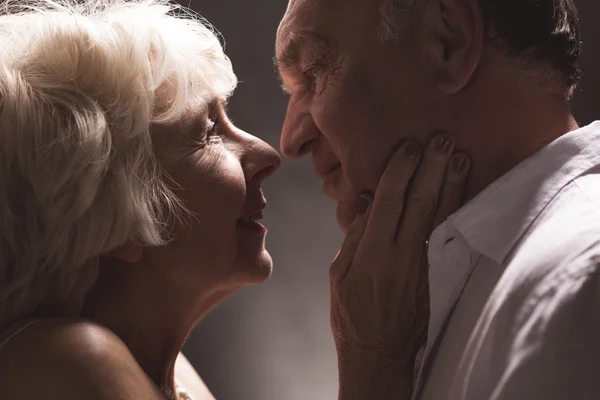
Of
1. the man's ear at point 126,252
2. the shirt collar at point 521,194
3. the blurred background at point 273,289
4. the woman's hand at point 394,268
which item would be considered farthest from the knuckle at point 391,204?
the blurred background at point 273,289

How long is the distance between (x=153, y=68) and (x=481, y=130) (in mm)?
601

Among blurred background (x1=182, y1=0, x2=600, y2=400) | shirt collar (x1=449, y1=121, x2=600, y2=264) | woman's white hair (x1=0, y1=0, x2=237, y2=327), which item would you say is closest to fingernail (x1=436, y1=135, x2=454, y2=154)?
shirt collar (x1=449, y1=121, x2=600, y2=264)

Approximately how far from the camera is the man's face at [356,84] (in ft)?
4.23

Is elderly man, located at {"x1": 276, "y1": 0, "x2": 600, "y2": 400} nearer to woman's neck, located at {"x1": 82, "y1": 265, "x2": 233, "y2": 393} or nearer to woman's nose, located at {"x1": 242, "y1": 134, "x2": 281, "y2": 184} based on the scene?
woman's nose, located at {"x1": 242, "y1": 134, "x2": 281, "y2": 184}

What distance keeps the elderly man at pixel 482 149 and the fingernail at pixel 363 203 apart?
0.06 ft

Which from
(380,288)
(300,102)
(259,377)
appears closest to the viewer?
(380,288)

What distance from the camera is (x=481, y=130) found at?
1244mm

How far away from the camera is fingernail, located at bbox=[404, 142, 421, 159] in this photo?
4.14 ft

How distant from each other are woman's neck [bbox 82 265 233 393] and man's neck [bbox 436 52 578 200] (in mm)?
553

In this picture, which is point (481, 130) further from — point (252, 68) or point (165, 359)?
point (252, 68)

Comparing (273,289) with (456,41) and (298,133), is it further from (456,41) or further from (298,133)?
(456,41)

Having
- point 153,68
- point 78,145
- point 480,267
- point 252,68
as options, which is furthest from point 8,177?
point 252,68

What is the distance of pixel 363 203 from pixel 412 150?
16 cm

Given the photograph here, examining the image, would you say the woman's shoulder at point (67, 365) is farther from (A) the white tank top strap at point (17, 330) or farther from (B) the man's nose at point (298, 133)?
(B) the man's nose at point (298, 133)
